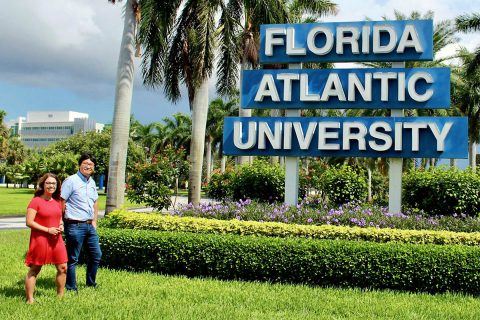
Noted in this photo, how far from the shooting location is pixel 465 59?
30.1m

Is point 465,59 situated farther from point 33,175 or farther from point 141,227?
point 33,175

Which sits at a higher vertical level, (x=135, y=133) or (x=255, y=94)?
(x=135, y=133)

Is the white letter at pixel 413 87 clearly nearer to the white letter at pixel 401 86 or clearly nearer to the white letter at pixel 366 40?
the white letter at pixel 401 86

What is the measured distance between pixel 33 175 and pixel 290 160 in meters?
45.7

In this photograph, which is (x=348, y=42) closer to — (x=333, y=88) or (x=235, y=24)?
(x=333, y=88)

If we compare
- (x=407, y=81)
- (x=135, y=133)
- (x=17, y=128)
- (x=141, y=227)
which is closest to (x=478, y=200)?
(x=407, y=81)

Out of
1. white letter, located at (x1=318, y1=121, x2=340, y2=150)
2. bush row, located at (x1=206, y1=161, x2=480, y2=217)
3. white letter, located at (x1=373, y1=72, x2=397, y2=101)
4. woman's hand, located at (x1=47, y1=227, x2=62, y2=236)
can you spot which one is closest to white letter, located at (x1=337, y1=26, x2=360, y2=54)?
white letter, located at (x1=373, y1=72, x2=397, y2=101)

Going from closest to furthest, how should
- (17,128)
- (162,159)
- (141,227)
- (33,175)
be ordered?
(141,227) < (162,159) < (33,175) < (17,128)

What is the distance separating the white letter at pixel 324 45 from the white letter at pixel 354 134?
1985mm

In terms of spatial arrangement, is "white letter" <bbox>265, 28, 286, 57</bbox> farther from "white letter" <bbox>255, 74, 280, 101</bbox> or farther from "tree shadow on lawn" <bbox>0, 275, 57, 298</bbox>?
"tree shadow on lawn" <bbox>0, 275, 57, 298</bbox>

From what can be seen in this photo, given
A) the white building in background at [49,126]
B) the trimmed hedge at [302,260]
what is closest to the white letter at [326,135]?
the trimmed hedge at [302,260]

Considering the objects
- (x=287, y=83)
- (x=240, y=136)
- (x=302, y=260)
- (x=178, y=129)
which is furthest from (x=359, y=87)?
(x=178, y=129)

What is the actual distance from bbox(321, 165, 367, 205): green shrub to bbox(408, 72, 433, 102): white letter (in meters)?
2.58

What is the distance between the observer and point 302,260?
7.75 meters
